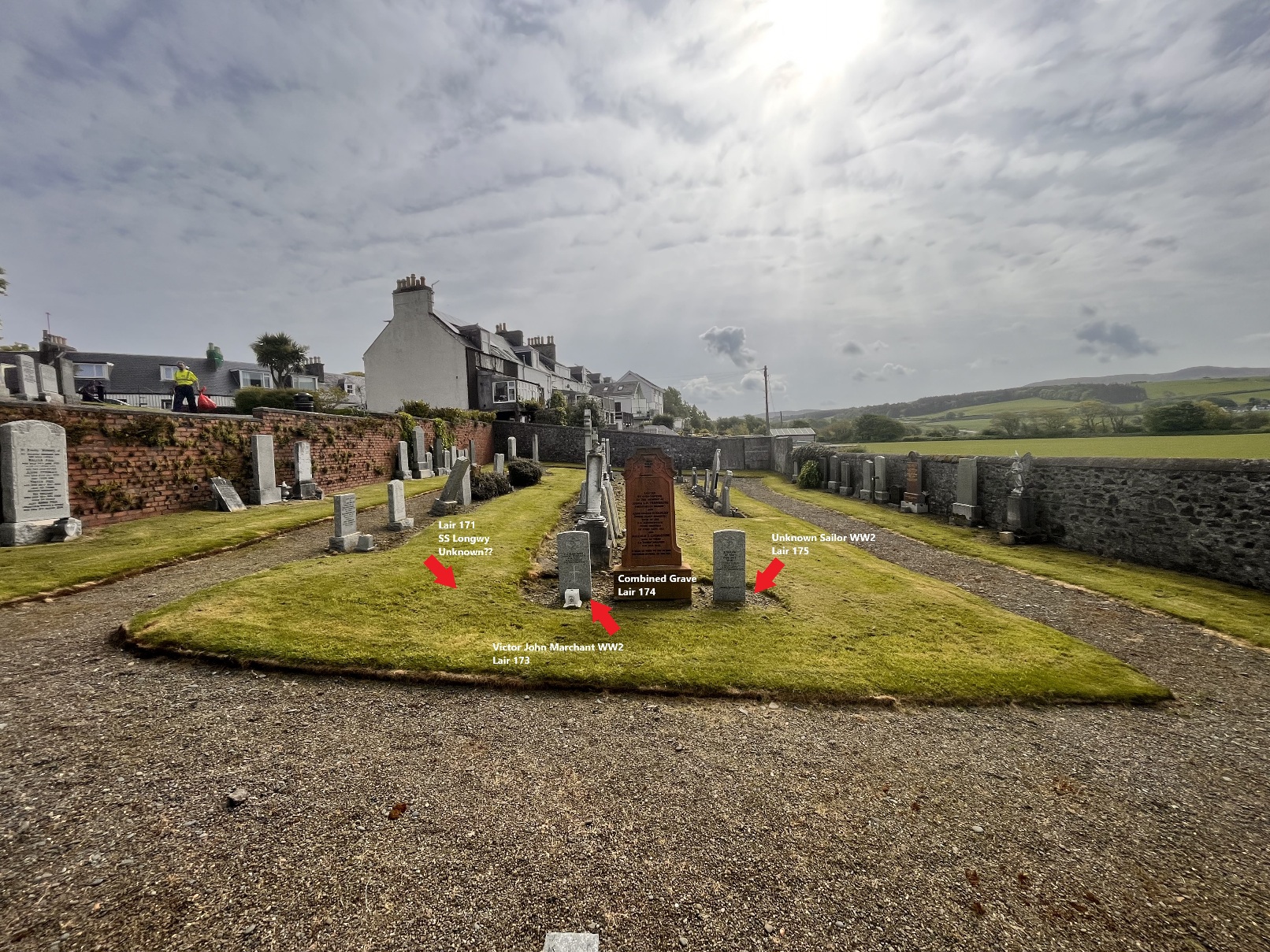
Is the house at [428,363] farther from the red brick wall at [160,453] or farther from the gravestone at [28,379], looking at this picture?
the gravestone at [28,379]

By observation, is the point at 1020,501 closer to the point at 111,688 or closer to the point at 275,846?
the point at 275,846

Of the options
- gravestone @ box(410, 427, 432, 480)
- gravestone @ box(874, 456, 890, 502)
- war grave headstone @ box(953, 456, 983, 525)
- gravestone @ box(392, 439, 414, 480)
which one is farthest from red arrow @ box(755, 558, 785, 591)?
gravestone @ box(410, 427, 432, 480)

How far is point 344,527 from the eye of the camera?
1033cm

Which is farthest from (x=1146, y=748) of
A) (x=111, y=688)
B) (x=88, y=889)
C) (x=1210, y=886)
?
(x=111, y=688)

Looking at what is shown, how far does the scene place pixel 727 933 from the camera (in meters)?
2.73

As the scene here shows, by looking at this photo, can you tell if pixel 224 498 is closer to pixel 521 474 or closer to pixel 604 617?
pixel 521 474

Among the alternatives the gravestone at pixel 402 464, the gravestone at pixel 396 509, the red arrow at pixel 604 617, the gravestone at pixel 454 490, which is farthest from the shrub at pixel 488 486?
the red arrow at pixel 604 617

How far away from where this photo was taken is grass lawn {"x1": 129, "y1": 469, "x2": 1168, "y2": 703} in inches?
219

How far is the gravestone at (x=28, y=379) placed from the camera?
1373 centimetres

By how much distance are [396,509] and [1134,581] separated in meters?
15.5

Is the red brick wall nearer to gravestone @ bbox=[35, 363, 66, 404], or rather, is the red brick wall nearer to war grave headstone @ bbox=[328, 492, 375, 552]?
gravestone @ bbox=[35, 363, 66, 404]

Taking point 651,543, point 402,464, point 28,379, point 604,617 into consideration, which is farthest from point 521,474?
point 604,617

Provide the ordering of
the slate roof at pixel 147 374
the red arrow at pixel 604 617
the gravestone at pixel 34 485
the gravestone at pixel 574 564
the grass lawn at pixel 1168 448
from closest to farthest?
the red arrow at pixel 604 617 → the gravestone at pixel 574 564 → the gravestone at pixel 34 485 → the grass lawn at pixel 1168 448 → the slate roof at pixel 147 374

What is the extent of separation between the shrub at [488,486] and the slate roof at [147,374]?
130 ft
